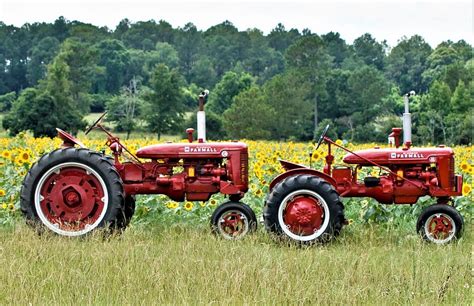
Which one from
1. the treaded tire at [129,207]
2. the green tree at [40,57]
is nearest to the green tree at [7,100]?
the green tree at [40,57]

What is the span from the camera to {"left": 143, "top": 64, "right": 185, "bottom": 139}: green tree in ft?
200

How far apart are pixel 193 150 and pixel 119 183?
96cm

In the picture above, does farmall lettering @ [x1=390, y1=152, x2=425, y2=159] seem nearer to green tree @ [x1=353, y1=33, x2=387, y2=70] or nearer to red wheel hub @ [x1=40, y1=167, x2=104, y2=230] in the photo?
red wheel hub @ [x1=40, y1=167, x2=104, y2=230]

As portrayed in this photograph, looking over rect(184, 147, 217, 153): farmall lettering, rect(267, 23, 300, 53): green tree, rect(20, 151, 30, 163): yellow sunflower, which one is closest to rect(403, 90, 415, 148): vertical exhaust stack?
rect(184, 147, 217, 153): farmall lettering

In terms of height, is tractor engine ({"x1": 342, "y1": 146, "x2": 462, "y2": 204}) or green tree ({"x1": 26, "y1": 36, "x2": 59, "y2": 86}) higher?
green tree ({"x1": 26, "y1": 36, "x2": 59, "y2": 86})

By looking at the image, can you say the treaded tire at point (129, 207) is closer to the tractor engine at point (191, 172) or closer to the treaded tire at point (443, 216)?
the tractor engine at point (191, 172)

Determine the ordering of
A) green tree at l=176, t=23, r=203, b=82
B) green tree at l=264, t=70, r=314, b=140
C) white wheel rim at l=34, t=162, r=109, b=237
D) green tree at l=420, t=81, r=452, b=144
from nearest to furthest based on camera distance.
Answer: white wheel rim at l=34, t=162, r=109, b=237 → green tree at l=420, t=81, r=452, b=144 → green tree at l=264, t=70, r=314, b=140 → green tree at l=176, t=23, r=203, b=82

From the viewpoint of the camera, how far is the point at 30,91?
172ft

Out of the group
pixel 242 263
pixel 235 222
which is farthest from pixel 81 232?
pixel 242 263

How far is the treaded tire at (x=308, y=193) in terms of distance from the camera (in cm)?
753

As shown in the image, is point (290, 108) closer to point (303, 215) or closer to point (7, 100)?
point (7, 100)

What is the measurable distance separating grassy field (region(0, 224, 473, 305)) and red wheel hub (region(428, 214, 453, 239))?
1.02ft

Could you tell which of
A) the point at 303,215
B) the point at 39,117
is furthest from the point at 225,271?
the point at 39,117

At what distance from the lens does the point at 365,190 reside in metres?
8.16
